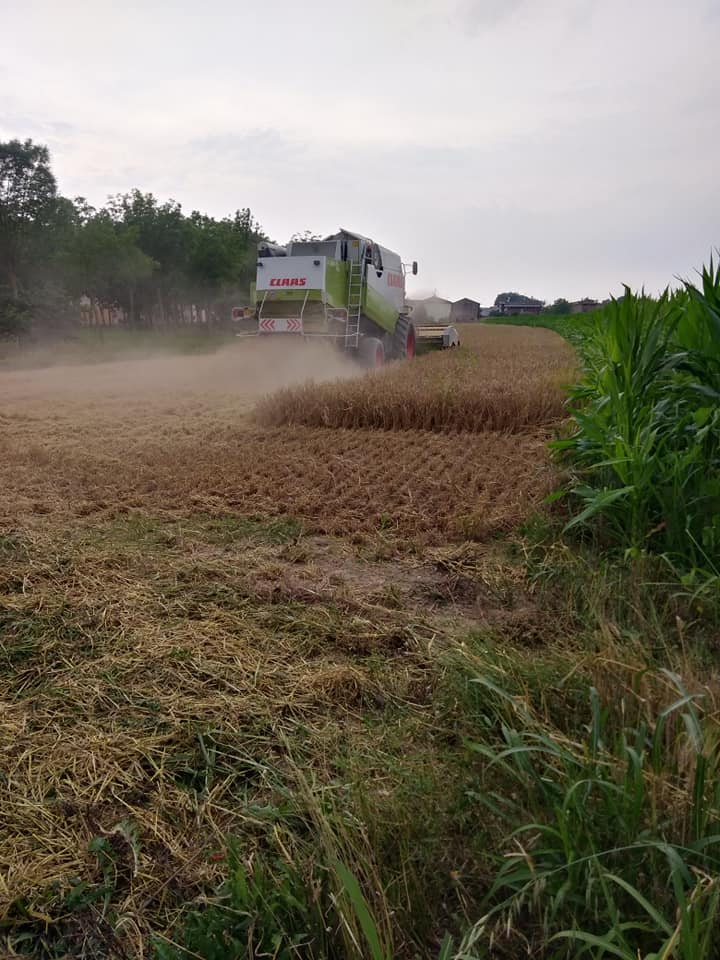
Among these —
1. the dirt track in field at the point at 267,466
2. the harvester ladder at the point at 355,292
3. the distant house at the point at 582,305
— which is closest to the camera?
the dirt track in field at the point at 267,466

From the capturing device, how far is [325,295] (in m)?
13.0

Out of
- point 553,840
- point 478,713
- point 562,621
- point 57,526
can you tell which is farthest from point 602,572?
point 57,526

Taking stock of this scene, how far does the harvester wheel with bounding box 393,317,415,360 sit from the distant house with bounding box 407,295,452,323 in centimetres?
302

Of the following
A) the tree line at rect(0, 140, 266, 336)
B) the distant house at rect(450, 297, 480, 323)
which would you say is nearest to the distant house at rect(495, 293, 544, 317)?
the distant house at rect(450, 297, 480, 323)

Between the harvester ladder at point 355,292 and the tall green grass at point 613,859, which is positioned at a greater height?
the harvester ladder at point 355,292

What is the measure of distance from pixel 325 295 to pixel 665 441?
1014cm

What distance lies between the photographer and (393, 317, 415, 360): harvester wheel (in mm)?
15906

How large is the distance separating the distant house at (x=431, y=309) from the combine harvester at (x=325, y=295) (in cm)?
523

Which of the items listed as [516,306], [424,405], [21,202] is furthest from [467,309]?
[424,405]

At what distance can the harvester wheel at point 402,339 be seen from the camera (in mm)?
15906

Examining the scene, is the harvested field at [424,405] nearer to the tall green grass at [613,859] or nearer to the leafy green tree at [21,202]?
the tall green grass at [613,859]

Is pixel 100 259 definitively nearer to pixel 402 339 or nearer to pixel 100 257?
pixel 100 257

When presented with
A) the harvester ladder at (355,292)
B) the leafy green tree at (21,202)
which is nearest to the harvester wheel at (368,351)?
the harvester ladder at (355,292)

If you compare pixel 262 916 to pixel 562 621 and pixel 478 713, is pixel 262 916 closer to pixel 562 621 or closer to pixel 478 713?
pixel 478 713
